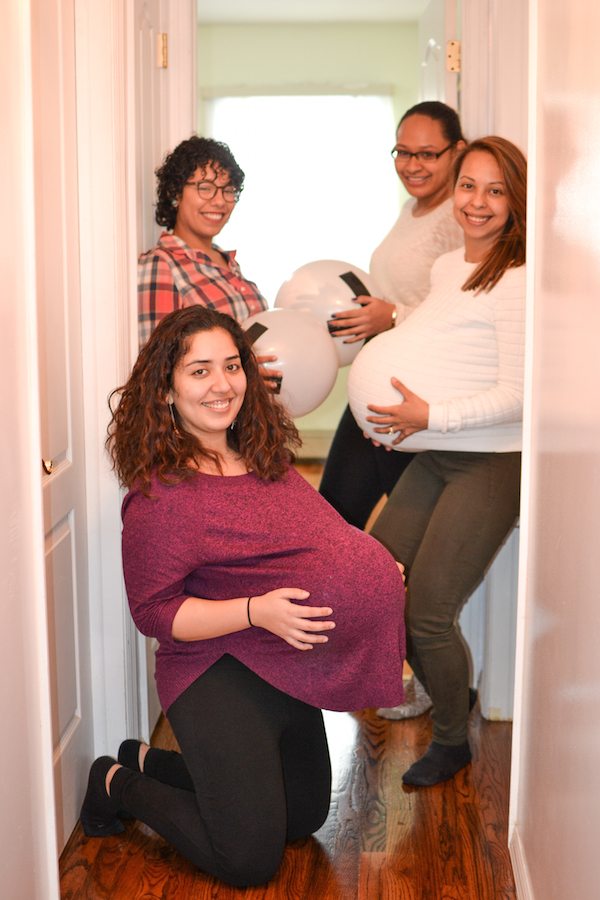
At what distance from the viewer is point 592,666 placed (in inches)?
49.0

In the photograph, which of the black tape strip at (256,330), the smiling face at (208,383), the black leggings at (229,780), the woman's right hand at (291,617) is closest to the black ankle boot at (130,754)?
the black leggings at (229,780)

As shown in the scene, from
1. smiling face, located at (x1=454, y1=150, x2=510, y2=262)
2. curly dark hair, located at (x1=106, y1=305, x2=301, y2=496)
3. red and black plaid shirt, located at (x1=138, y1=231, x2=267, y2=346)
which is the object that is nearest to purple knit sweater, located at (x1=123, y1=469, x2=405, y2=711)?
curly dark hair, located at (x1=106, y1=305, x2=301, y2=496)

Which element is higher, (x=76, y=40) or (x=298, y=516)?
(x=76, y=40)

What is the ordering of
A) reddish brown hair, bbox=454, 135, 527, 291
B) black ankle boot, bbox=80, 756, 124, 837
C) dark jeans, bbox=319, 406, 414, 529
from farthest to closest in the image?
dark jeans, bbox=319, 406, 414, 529, reddish brown hair, bbox=454, 135, 527, 291, black ankle boot, bbox=80, 756, 124, 837

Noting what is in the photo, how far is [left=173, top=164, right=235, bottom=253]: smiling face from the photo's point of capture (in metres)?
2.36

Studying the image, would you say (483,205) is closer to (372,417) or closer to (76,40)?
(372,417)

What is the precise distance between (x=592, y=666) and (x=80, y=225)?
4.53 ft

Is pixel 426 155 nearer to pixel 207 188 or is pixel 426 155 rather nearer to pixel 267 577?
pixel 207 188

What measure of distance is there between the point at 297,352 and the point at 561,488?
3.06 feet

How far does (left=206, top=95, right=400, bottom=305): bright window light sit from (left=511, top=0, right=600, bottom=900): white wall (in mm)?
4941

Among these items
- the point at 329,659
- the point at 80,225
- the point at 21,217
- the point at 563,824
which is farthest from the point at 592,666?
the point at 80,225

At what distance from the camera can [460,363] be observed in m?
2.23

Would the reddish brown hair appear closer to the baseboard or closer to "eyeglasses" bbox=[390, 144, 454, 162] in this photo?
"eyeglasses" bbox=[390, 144, 454, 162]

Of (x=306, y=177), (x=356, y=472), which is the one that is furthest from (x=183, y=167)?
(x=306, y=177)
